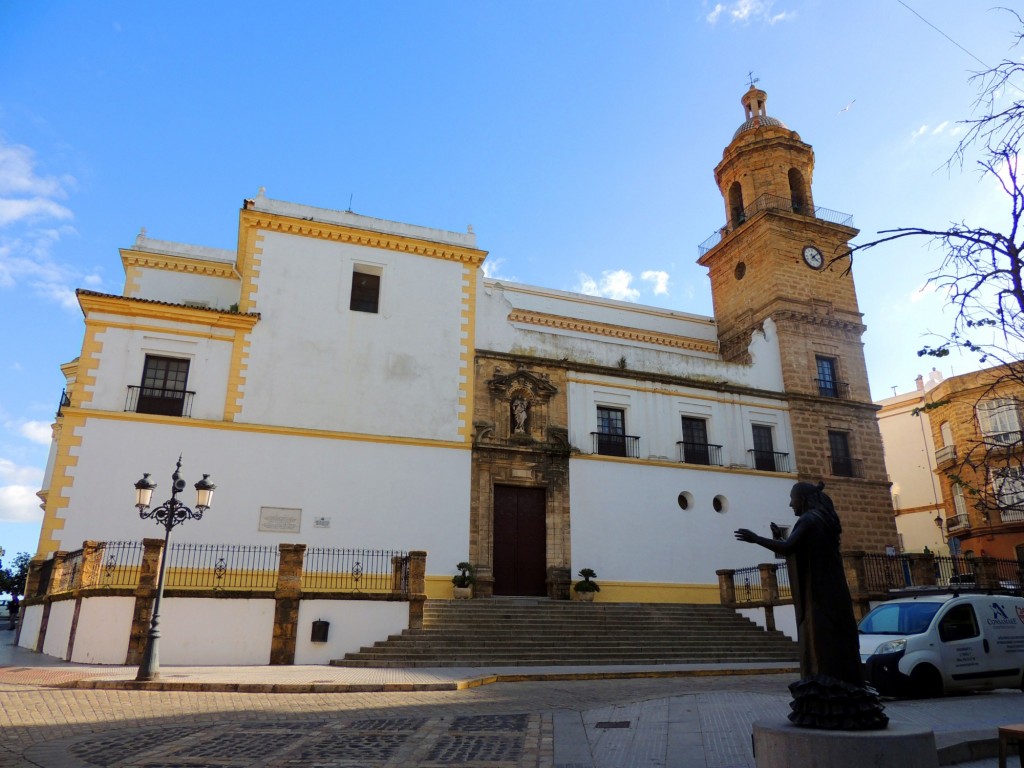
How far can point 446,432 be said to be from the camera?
64.8ft

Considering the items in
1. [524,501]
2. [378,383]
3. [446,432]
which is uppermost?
[378,383]

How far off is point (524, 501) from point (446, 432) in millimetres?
2863

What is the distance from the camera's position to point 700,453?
22.7 m

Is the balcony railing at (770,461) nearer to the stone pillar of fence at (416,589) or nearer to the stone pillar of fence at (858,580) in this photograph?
the stone pillar of fence at (858,580)

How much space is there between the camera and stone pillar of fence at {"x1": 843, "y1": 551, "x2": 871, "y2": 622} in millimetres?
16516

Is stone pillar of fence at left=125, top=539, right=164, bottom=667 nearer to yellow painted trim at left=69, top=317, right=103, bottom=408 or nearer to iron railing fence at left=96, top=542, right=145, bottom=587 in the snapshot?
iron railing fence at left=96, top=542, right=145, bottom=587

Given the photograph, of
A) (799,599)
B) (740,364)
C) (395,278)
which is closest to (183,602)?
(395,278)

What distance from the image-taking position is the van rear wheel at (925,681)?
9.30 metres

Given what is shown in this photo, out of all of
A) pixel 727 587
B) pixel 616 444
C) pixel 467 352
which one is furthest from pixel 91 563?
pixel 727 587

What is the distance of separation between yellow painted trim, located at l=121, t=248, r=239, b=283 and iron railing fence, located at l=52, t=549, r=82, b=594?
8.63 metres

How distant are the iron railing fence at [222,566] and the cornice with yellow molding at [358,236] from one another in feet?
28.2

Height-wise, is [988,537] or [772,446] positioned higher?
[772,446]

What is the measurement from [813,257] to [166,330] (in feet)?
68.9

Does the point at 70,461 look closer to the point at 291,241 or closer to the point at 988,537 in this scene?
the point at 291,241
